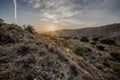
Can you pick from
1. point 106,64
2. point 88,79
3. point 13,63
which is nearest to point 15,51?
point 13,63

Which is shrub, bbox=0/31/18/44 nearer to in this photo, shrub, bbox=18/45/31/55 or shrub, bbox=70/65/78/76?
shrub, bbox=18/45/31/55

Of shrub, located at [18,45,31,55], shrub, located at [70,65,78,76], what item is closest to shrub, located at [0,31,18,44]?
shrub, located at [18,45,31,55]

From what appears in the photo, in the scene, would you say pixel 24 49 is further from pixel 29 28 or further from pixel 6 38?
pixel 29 28

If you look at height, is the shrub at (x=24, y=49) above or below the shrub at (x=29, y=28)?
below

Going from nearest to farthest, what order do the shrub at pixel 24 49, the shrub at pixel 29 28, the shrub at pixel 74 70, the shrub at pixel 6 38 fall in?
1. the shrub at pixel 74 70
2. the shrub at pixel 24 49
3. the shrub at pixel 6 38
4. the shrub at pixel 29 28

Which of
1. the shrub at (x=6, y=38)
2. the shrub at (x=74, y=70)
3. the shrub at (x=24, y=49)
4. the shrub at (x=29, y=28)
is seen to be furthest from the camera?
the shrub at (x=29, y=28)

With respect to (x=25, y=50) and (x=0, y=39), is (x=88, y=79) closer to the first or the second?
(x=25, y=50)

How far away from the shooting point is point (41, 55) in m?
9.77

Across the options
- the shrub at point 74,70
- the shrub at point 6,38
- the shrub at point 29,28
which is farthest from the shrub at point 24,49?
the shrub at point 29,28

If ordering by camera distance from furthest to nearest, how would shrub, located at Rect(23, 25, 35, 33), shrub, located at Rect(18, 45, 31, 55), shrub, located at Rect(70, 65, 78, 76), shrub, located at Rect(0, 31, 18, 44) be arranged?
shrub, located at Rect(23, 25, 35, 33), shrub, located at Rect(0, 31, 18, 44), shrub, located at Rect(18, 45, 31, 55), shrub, located at Rect(70, 65, 78, 76)

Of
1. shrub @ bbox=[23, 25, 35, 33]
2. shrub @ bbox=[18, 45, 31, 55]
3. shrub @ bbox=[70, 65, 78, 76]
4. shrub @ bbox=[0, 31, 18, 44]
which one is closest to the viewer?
shrub @ bbox=[70, 65, 78, 76]

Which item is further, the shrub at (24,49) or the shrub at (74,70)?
the shrub at (24,49)

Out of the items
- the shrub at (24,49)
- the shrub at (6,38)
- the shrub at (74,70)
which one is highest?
the shrub at (6,38)

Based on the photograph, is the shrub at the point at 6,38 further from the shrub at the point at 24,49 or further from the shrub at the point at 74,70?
the shrub at the point at 74,70
